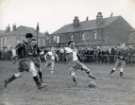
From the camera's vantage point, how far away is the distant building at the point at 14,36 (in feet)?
22.5

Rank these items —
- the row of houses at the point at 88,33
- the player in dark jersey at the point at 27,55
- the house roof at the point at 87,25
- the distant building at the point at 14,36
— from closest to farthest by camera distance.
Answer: the distant building at the point at 14,36
the player in dark jersey at the point at 27,55
the row of houses at the point at 88,33
the house roof at the point at 87,25

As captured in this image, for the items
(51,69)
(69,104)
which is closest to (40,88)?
(69,104)

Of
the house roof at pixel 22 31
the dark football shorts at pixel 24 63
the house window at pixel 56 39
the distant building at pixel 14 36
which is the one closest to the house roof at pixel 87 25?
the house window at pixel 56 39

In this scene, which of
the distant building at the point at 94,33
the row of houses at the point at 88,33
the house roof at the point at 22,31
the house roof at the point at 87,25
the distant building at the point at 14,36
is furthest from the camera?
the distant building at the point at 94,33

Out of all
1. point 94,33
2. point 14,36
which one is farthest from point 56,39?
point 14,36

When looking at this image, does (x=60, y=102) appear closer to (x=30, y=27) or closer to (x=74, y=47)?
(x=30, y=27)

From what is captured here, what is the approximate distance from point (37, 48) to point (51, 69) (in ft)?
18.2

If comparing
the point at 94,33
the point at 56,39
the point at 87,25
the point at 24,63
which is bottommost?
the point at 24,63

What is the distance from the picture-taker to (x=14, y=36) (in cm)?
747

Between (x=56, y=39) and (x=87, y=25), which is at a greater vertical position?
(x=87, y=25)

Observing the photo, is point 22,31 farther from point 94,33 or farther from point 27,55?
point 94,33

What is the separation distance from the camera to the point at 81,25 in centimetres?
920

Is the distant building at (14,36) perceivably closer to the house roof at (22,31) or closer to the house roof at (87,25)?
the house roof at (22,31)

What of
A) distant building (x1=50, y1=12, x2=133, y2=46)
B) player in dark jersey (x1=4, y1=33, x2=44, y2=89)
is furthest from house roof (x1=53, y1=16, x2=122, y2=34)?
player in dark jersey (x1=4, y1=33, x2=44, y2=89)
